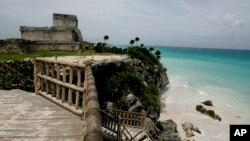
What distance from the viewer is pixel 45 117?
18.6 feet

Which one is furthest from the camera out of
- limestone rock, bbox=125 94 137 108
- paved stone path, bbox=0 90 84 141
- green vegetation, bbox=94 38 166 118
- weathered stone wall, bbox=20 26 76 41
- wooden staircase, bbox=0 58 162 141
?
weathered stone wall, bbox=20 26 76 41

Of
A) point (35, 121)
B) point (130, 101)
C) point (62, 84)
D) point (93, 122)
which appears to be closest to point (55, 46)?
point (130, 101)

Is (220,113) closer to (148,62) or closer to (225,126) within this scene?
(225,126)

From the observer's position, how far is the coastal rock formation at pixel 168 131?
20031 mm

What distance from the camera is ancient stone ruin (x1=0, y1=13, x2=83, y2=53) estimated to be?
34438 millimetres

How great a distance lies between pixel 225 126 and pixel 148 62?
15.4 meters

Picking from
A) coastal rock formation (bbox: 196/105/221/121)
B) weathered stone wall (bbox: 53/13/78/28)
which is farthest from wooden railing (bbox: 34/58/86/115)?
weathered stone wall (bbox: 53/13/78/28)

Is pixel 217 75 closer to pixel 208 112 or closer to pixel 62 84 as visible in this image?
pixel 208 112

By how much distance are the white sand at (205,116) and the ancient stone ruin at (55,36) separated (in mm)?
15639

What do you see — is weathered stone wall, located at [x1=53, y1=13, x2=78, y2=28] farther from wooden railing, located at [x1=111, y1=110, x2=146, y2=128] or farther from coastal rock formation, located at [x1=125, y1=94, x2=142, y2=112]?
wooden railing, located at [x1=111, y1=110, x2=146, y2=128]

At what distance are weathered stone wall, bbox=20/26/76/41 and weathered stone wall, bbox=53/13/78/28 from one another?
2.68m

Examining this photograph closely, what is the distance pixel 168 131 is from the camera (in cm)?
2178

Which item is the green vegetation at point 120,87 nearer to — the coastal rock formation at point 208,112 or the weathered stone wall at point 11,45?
the coastal rock formation at point 208,112

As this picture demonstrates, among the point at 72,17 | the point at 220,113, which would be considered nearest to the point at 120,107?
the point at 220,113
